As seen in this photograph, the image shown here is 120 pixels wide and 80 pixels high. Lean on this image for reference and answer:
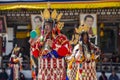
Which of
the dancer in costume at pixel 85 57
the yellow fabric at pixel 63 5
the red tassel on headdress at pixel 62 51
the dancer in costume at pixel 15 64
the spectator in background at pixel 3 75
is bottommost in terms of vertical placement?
the spectator in background at pixel 3 75

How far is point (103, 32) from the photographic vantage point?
67.4ft

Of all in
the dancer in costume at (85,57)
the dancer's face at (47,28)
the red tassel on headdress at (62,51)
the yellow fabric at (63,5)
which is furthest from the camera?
the yellow fabric at (63,5)

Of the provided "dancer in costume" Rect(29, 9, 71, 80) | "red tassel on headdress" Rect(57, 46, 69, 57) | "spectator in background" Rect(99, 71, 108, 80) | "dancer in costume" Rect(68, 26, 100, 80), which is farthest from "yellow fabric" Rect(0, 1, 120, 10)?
"red tassel on headdress" Rect(57, 46, 69, 57)

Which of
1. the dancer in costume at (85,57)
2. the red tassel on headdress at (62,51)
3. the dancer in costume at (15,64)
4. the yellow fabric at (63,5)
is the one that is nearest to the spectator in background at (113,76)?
the yellow fabric at (63,5)

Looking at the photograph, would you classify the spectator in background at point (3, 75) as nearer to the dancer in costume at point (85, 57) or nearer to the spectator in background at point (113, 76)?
the spectator in background at point (113, 76)

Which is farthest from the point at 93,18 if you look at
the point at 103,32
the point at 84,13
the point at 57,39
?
the point at 57,39

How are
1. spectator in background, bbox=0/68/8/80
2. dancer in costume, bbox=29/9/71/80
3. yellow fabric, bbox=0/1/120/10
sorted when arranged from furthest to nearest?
spectator in background, bbox=0/68/8/80 < yellow fabric, bbox=0/1/120/10 < dancer in costume, bbox=29/9/71/80

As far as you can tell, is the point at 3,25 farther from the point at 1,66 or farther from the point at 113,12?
the point at 113,12

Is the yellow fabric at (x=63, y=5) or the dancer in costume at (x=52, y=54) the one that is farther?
the yellow fabric at (x=63, y=5)

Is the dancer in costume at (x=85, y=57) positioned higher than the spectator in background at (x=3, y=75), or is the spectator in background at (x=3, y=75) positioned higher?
the dancer in costume at (x=85, y=57)

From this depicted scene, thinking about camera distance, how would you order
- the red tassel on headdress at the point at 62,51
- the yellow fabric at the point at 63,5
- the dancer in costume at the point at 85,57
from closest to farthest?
the red tassel on headdress at the point at 62,51 < the dancer in costume at the point at 85,57 < the yellow fabric at the point at 63,5

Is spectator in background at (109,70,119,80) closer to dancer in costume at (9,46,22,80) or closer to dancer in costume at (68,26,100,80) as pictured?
dancer in costume at (9,46,22,80)

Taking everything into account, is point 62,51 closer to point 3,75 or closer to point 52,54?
point 52,54

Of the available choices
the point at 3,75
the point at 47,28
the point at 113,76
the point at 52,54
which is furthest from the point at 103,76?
the point at 52,54
